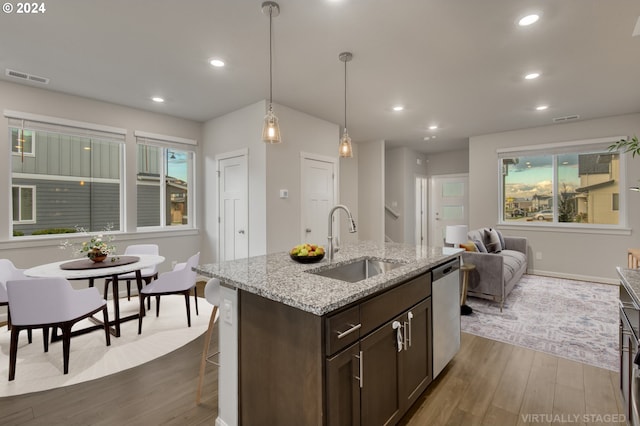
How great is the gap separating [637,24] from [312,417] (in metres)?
3.67

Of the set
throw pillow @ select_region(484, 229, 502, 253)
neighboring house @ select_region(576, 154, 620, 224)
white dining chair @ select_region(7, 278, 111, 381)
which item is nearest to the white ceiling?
neighboring house @ select_region(576, 154, 620, 224)

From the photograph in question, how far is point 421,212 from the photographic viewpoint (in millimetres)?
8047

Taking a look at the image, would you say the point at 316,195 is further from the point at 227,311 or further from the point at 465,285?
the point at 227,311

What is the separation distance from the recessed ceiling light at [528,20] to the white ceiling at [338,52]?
0.20 feet

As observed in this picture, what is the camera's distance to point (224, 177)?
4785 mm

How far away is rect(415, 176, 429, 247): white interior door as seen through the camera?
7899 mm

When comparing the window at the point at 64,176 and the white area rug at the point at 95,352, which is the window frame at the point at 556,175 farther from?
the window at the point at 64,176

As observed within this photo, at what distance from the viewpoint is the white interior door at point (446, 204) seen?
7.65 meters

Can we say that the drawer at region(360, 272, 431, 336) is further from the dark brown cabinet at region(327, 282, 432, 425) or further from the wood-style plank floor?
the wood-style plank floor

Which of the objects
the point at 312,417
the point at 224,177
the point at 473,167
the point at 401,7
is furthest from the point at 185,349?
the point at 473,167

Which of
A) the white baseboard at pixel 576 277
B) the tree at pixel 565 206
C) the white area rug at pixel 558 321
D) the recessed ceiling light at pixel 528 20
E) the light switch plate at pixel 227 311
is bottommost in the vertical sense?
the white area rug at pixel 558 321

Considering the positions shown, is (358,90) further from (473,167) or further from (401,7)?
(473,167)

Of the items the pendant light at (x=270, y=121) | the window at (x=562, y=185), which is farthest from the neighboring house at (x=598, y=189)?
the pendant light at (x=270, y=121)

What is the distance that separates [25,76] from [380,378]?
15.4ft
